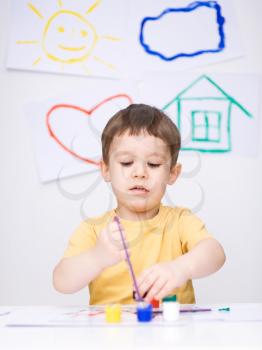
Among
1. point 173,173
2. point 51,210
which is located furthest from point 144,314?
point 51,210

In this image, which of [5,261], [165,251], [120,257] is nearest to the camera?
[120,257]

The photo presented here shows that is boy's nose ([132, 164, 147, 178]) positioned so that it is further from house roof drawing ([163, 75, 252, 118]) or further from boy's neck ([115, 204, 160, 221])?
house roof drawing ([163, 75, 252, 118])

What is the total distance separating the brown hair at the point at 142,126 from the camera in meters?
1.02

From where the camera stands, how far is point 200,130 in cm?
140

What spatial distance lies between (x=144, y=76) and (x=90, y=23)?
0.19 metres

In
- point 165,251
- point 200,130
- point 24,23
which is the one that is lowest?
point 165,251

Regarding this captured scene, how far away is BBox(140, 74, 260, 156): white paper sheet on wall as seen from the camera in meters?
1.40

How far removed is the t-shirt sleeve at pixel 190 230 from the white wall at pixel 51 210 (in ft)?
1.14

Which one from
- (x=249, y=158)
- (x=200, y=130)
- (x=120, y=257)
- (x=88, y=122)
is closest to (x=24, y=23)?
(x=88, y=122)

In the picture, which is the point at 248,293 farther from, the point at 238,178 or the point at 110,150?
the point at 110,150

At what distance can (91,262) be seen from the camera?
32.9 inches

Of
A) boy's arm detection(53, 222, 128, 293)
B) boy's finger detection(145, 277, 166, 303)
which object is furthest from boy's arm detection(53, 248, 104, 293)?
boy's finger detection(145, 277, 166, 303)

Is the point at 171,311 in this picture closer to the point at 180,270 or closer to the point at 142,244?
the point at 180,270

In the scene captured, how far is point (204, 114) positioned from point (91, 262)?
671mm
